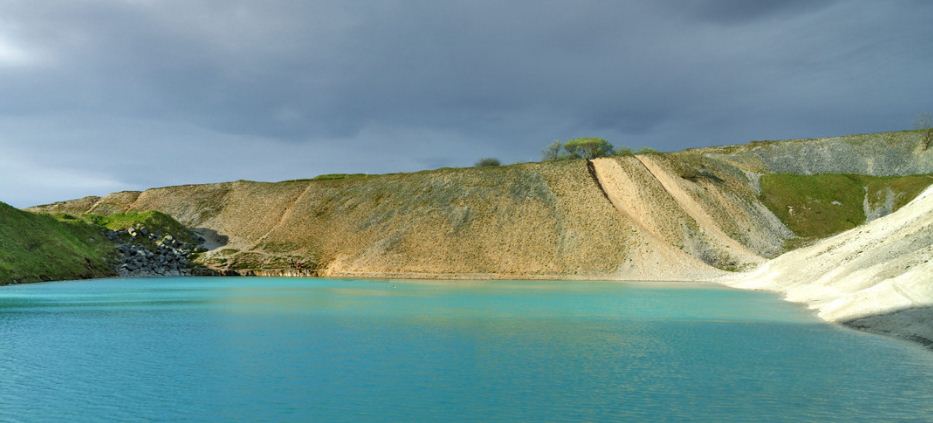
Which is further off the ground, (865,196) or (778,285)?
(865,196)

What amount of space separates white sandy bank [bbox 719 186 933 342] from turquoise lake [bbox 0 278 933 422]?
1896 millimetres

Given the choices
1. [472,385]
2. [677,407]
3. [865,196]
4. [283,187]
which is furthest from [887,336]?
[283,187]

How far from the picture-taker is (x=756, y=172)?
100125mm

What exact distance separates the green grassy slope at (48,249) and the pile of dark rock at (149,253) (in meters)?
1.95

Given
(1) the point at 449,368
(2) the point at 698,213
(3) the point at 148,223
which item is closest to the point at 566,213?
(2) the point at 698,213

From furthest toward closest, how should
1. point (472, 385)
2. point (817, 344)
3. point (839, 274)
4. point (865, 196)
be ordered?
point (865, 196) → point (839, 274) → point (817, 344) → point (472, 385)

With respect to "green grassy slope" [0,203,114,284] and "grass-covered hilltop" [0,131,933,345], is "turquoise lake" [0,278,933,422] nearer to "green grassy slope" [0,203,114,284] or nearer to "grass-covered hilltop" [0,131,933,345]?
"green grassy slope" [0,203,114,284]

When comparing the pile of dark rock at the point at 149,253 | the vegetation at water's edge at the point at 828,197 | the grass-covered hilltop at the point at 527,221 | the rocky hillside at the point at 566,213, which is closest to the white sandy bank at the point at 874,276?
the grass-covered hilltop at the point at 527,221

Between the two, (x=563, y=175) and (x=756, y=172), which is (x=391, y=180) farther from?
(x=756, y=172)

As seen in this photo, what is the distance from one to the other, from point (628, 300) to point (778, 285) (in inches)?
756

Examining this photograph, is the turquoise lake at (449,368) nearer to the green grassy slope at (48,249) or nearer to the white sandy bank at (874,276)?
the white sandy bank at (874,276)

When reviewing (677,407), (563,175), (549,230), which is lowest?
(677,407)

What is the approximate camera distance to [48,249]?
214ft

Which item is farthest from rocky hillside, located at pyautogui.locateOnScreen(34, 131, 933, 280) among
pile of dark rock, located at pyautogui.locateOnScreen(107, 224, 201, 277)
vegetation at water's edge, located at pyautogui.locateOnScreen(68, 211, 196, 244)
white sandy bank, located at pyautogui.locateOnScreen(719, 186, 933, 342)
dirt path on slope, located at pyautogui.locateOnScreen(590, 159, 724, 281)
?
white sandy bank, located at pyautogui.locateOnScreen(719, 186, 933, 342)
